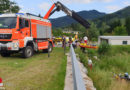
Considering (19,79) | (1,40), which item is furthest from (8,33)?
(19,79)

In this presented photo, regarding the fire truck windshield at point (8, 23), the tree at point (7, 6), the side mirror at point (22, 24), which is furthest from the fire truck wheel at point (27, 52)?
the tree at point (7, 6)

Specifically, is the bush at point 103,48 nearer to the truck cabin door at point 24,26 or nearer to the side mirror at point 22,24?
the truck cabin door at point 24,26

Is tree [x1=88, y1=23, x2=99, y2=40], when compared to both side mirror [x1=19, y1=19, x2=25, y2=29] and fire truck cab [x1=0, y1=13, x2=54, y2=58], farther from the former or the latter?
side mirror [x1=19, y1=19, x2=25, y2=29]

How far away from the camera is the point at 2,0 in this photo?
31.8 m

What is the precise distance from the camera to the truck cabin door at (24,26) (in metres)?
9.25

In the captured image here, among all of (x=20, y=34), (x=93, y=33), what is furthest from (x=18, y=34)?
(x=93, y=33)

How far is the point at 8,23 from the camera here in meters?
9.00

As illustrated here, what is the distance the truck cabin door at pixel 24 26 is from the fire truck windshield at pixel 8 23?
45cm

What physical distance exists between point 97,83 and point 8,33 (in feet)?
Result: 21.1

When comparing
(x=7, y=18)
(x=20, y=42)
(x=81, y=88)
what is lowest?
(x=81, y=88)

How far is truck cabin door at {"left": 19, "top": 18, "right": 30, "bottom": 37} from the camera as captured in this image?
30.3 feet

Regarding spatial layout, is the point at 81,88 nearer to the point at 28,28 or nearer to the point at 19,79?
the point at 19,79

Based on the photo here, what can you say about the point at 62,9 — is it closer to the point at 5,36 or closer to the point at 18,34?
the point at 18,34

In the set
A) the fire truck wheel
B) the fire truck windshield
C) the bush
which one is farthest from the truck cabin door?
the bush
